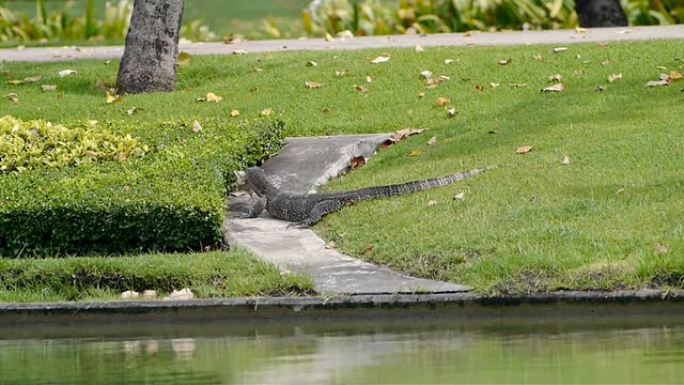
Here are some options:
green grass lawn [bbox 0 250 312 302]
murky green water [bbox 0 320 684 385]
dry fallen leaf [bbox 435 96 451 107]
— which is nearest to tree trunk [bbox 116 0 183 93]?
dry fallen leaf [bbox 435 96 451 107]

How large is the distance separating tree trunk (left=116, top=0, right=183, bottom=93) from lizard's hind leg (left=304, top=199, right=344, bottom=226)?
4720 mm

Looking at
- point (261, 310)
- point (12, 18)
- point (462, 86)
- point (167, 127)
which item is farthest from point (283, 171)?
point (12, 18)

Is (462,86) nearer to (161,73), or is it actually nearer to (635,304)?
(161,73)

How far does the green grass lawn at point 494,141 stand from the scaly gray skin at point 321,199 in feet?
0.40

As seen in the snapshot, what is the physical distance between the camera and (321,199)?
1144 centimetres

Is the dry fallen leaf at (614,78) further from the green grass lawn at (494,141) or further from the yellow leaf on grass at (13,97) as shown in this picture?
the yellow leaf on grass at (13,97)

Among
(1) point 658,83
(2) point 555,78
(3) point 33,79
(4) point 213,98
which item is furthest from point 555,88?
(3) point 33,79

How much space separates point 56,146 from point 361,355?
517 centimetres

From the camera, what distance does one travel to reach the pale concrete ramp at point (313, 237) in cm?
921

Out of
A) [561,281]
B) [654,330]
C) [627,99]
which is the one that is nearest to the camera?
[654,330]

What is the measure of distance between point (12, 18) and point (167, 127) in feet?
37.0

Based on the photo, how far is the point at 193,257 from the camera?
9.91 meters

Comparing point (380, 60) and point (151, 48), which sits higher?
point (151, 48)

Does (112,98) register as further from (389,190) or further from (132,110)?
(389,190)
